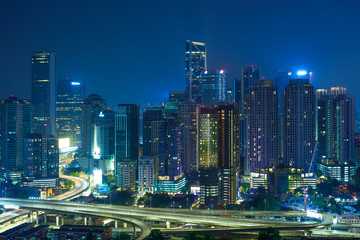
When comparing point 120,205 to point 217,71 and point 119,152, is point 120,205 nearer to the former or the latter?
point 119,152

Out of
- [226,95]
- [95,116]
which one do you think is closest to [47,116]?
[95,116]

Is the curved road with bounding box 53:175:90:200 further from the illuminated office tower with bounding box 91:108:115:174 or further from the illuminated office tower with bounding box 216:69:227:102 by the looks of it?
the illuminated office tower with bounding box 216:69:227:102

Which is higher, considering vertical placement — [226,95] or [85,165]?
[226,95]

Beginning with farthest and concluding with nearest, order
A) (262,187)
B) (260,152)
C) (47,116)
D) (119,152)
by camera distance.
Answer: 1. (47,116)
2. (119,152)
3. (260,152)
4. (262,187)

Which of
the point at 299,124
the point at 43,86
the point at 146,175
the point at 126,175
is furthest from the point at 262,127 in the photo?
the point at 43,86

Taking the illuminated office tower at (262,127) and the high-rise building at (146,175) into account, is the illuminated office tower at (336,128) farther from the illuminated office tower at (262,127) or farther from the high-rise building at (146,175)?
the high-rise building at (146,175)

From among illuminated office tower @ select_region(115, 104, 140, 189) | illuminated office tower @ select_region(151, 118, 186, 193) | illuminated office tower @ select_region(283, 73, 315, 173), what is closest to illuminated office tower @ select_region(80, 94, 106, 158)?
illuminated office tower @ select_region(115, 104, 140, 189)
